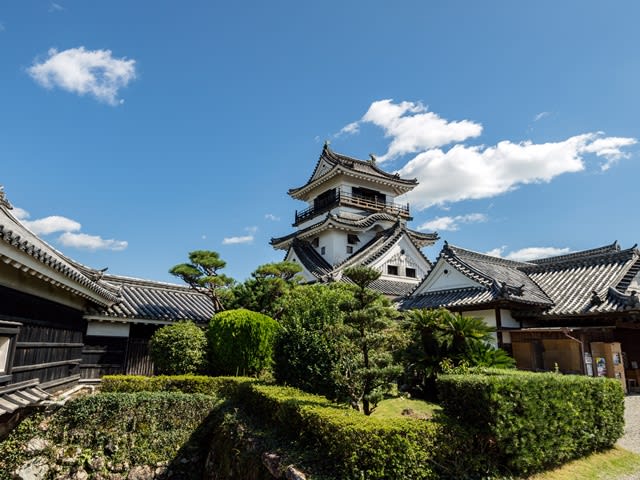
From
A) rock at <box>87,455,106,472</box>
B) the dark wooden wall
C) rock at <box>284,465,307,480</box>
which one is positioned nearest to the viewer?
rock at <box>284,465,307,480</box>

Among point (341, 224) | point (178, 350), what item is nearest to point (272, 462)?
point (178, 350)

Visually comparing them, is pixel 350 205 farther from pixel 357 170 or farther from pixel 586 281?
pixel 586 281

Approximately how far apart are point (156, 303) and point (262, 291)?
472cm

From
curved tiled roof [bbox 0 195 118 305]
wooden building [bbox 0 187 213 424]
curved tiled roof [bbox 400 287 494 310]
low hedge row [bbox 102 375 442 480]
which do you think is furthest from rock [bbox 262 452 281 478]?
curved tiled roof [bbox 400 287 494 310]

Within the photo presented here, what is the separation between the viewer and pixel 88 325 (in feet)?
46.1

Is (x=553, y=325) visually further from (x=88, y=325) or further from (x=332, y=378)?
(x=88, y=325)

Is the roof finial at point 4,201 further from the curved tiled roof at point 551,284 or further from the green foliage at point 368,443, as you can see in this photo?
the curved tiled roof at point 551,284

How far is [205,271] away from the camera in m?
16.7

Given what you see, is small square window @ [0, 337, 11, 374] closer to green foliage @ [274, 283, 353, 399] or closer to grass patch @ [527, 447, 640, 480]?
green foliage @ [274, 283, 353, 399]

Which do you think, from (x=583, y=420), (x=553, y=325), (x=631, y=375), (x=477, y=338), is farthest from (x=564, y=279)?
(x=583, y=420)

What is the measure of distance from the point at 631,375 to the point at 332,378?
12.5m

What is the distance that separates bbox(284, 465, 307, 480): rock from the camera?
18.6 ft

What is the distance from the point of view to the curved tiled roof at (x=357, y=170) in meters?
31.0

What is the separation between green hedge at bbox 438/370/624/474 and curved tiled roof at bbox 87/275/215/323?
12147mm
